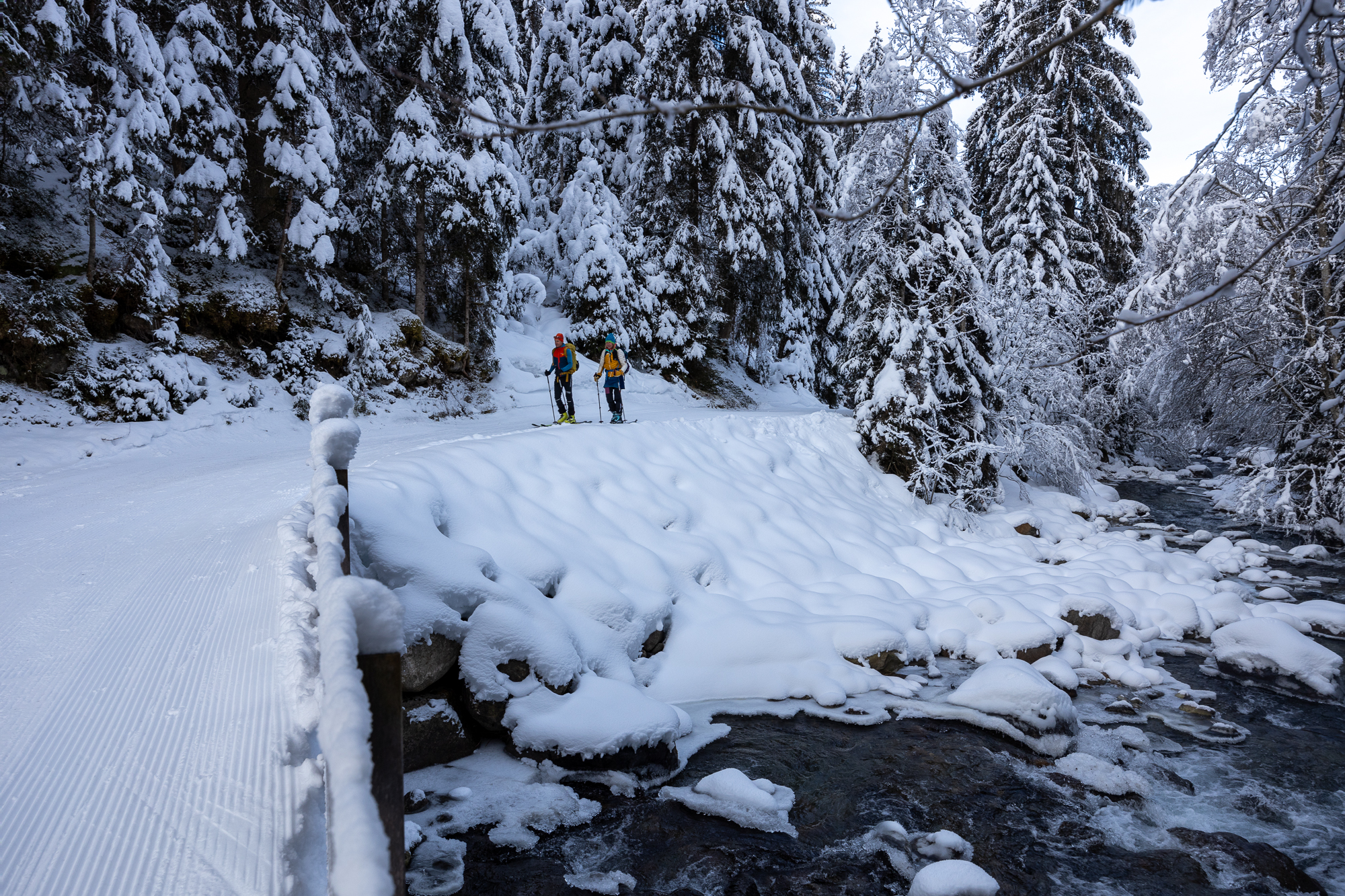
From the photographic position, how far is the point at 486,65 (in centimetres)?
1486

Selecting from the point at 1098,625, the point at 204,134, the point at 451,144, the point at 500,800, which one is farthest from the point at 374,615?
the point at 451,144

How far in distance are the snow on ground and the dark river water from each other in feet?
0.98

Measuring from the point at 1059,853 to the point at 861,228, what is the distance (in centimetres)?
1114

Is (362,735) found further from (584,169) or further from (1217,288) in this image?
(584,169)

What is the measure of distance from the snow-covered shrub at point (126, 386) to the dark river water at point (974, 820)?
9.72 m

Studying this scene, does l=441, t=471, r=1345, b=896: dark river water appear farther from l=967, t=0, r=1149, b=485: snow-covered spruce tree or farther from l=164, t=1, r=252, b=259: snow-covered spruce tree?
l=164, t=1, r=252, b=259: snow-covered spruce tree

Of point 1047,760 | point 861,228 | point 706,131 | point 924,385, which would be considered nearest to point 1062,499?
point 924,385

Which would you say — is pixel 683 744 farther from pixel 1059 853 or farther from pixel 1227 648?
pixel 1227 648

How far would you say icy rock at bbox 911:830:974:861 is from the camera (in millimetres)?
3955

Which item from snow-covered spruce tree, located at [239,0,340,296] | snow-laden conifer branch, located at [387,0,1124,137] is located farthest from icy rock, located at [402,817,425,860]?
snow-covered spruce tree, located at [239,0,340,296]

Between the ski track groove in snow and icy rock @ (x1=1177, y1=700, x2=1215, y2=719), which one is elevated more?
the ski track groove in snow

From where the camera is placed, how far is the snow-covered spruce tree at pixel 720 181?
17438mm

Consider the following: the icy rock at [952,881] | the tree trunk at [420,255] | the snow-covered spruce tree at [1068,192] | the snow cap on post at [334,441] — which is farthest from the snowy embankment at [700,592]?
the tree trunk at [420,255]

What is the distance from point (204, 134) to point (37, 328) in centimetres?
494
